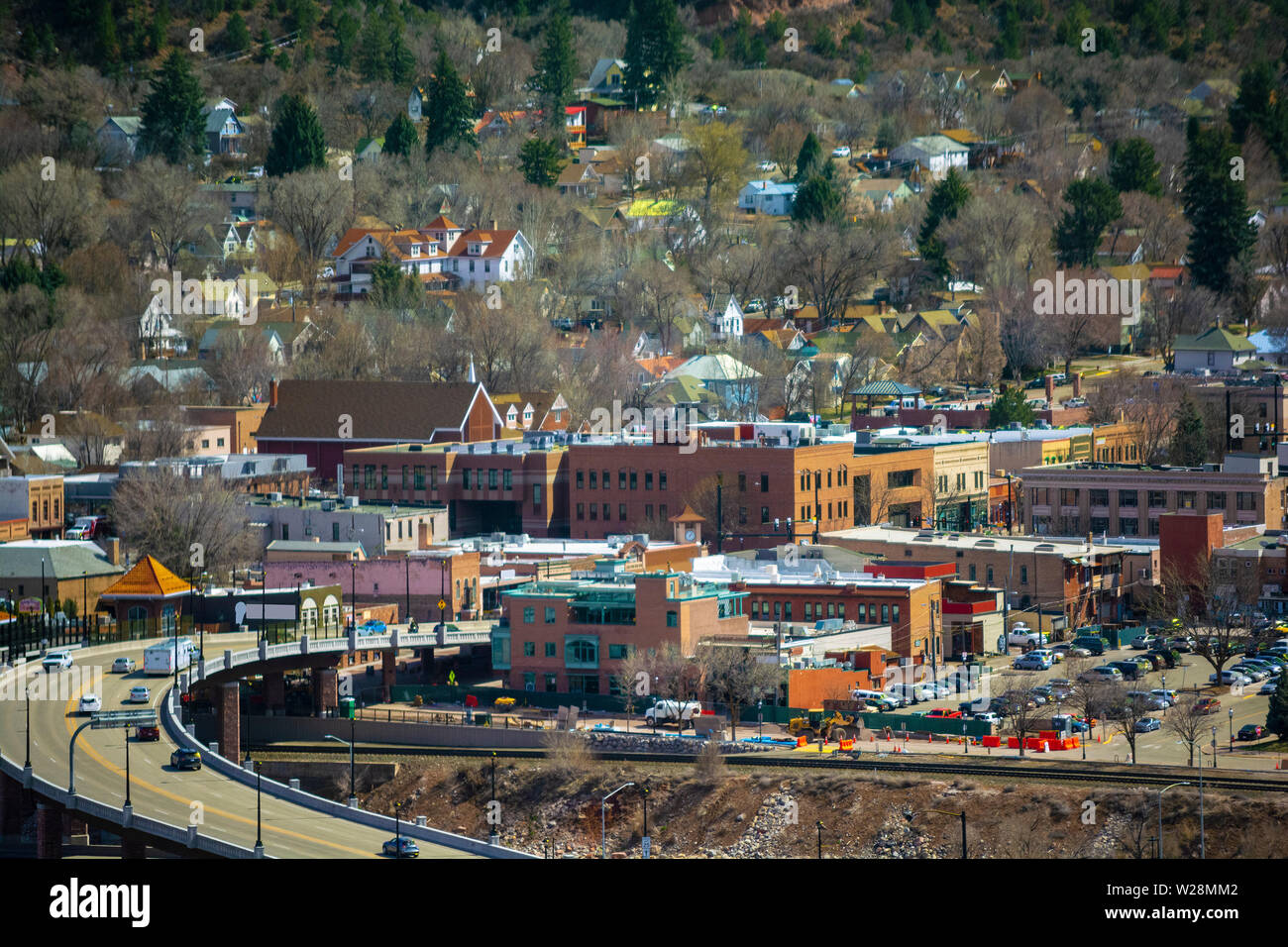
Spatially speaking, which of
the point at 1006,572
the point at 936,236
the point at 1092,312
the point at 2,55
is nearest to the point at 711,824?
the point at 1006,572

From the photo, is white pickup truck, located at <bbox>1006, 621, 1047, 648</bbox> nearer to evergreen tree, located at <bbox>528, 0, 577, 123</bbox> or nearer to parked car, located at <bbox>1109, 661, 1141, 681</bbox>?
parked car, located at <bbox>1109, 661, 1141, 681</bbox>

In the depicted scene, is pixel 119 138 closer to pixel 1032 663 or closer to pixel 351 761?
pixel 1032 663

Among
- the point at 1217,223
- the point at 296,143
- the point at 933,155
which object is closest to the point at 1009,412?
the point at 1217,223

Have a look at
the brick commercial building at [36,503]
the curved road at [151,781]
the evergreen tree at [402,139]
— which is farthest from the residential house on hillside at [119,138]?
the curved road at [151,781]

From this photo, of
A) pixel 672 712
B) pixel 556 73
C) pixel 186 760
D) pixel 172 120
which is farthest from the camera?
pixel 556 73

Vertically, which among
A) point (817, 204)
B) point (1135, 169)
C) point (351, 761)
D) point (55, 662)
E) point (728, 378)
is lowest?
point (351, 761)

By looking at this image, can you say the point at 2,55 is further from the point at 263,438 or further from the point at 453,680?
the point at 453,680
